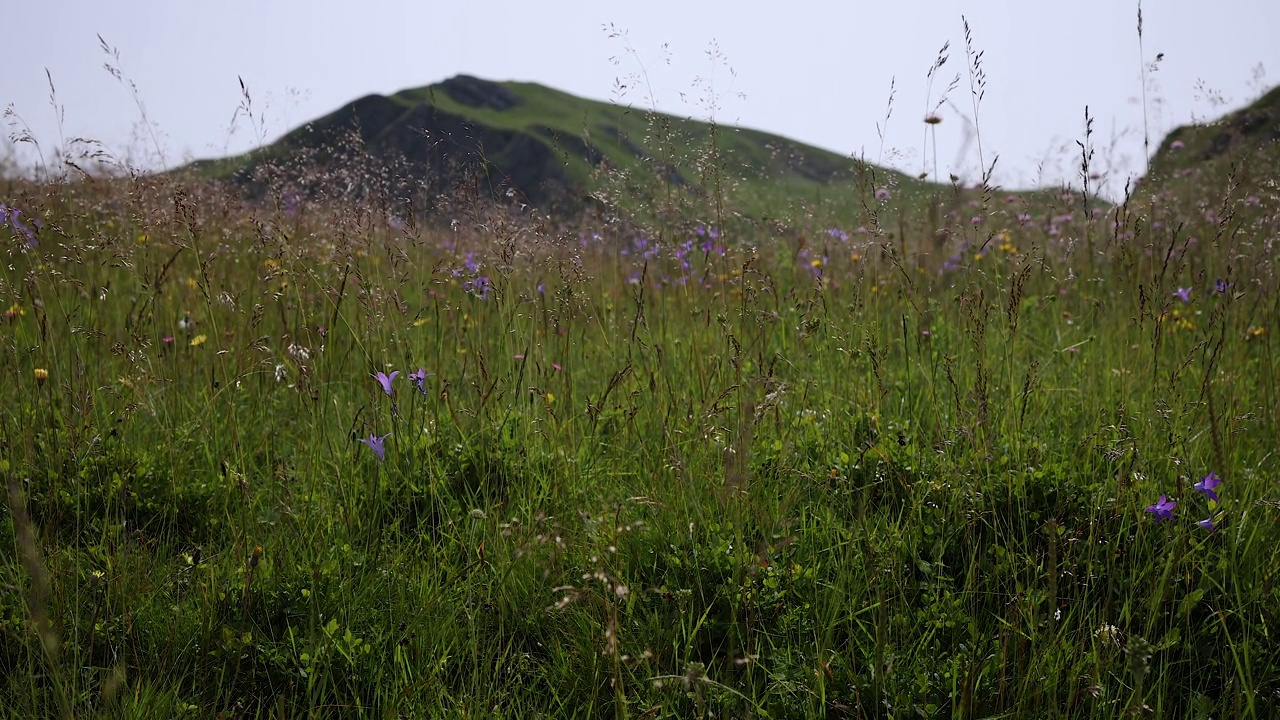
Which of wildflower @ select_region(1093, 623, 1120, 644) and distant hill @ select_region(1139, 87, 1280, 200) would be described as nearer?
wildflower @ select_region(1093, 623, 1120, 644)

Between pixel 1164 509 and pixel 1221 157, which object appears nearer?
pixel 1164 509

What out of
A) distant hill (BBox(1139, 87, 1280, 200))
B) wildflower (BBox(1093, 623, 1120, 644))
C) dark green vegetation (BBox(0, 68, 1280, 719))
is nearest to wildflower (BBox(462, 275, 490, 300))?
dark green vegetation (BBox(0, 68, 1280, 719))

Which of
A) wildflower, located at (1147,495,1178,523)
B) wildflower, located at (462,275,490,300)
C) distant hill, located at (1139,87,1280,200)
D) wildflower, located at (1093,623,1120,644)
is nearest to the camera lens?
wildflower, located at (1093,623,1120,644)

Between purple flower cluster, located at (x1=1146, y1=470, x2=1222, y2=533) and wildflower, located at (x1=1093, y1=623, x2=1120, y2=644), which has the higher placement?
purple flower cluster, located at (x1=1146, y1=470, x2=1222, y2=533)

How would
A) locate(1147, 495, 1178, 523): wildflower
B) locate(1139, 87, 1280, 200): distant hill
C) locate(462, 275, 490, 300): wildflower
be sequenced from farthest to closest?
locate(1139, 87, 1280, 200): distant hill
locate(462, 275, 490, 300): wildflower
locate(1147, 495, 1178, 523): wildflower

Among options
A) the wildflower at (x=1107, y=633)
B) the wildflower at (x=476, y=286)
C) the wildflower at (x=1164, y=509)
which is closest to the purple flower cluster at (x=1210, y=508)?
the wildflower at (x=1164, y=509)

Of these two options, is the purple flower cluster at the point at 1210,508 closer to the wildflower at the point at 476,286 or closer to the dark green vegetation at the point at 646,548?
the dark green vegetation at the point at 646,548

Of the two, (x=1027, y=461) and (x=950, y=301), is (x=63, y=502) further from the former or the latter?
(x=950, y=301)

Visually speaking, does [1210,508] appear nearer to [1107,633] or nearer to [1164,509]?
[1164,509]

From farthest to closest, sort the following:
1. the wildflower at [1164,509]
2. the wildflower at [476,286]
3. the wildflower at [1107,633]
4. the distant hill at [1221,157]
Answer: the distant hill at [1221,157], the wildflower at [476,286], the wildflower at [1164,509], the wildflower at [1107,633]

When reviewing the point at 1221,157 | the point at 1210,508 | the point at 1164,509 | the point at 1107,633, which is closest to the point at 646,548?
the point at 1107,633

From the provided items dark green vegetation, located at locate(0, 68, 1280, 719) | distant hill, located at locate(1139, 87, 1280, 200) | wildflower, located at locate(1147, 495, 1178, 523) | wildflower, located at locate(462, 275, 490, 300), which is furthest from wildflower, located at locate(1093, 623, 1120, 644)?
wildflower, located at locate(462, 275, 490, 300)

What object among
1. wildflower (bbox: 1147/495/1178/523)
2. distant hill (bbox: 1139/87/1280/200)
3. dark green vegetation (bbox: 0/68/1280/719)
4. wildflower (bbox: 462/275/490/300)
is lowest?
dark green vegetation (bbox: 0/68/1280/719)

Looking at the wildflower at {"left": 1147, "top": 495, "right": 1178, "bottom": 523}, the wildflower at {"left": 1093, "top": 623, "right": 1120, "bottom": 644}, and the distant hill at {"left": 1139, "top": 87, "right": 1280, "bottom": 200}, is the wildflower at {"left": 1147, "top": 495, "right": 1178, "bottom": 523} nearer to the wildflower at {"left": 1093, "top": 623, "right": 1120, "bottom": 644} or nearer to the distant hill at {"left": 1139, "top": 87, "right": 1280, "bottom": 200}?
the wildflower at {"left": 1093, "top": 623, "right": 1120, "bottom": 644}
